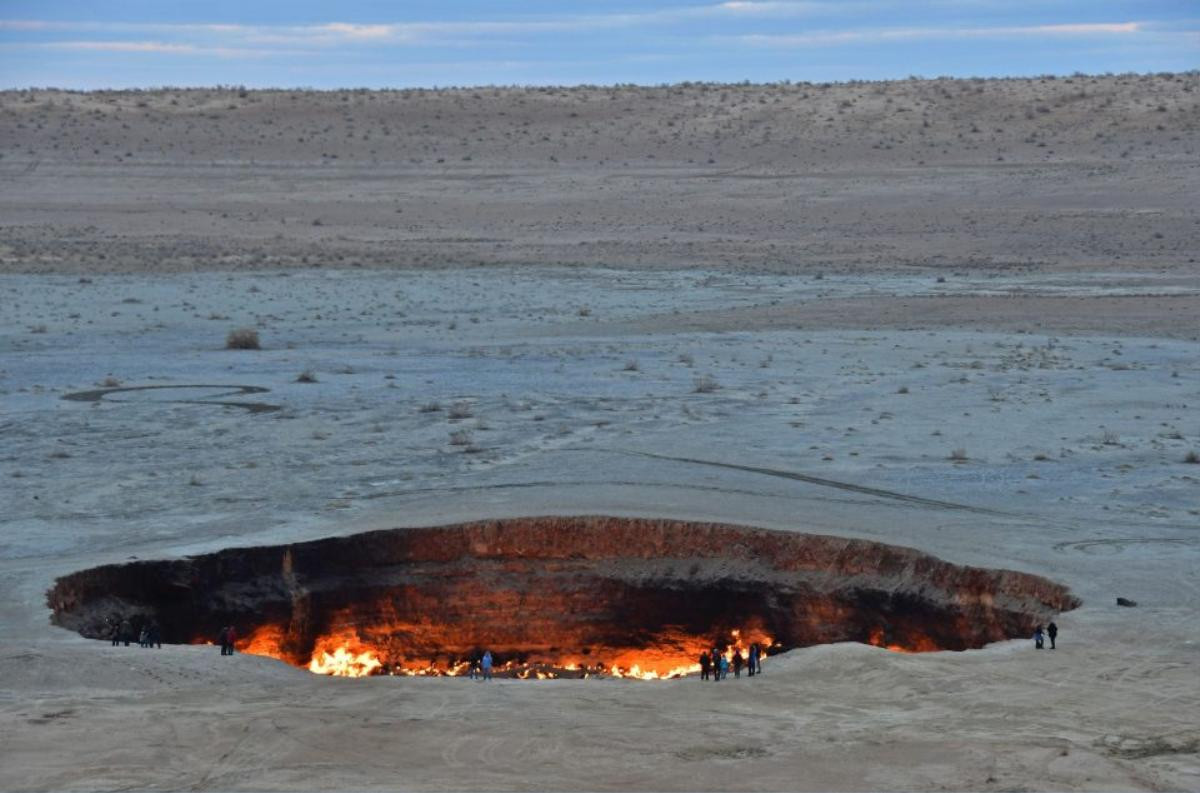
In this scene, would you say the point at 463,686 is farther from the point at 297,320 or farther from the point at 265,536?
the point at 297,320

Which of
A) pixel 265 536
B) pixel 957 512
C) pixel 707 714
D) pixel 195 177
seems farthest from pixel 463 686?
pixel 195 177

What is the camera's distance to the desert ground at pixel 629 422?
11.2 meters

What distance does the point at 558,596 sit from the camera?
16.6 m

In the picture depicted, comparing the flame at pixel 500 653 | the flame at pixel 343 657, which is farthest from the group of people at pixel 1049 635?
the flame at pixel 343 657

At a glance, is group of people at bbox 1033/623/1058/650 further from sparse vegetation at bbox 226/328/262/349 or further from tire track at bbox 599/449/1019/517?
sparse vegetation at bbox 226/328/262/349

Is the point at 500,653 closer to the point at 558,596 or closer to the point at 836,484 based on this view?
the point at 558,596

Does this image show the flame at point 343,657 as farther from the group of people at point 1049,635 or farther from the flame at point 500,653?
the group of people at point 1049,635

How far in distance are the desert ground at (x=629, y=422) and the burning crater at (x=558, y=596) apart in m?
0.35

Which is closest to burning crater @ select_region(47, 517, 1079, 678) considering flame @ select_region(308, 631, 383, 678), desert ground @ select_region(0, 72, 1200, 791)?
flame @ select_region(308, 631, 383, 678)

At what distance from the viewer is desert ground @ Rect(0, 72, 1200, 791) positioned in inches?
440

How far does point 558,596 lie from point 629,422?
19.6 ft

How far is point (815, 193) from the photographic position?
194 ft

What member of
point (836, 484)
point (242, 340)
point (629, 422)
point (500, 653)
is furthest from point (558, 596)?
point (242, 340)

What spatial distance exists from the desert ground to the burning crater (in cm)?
35
